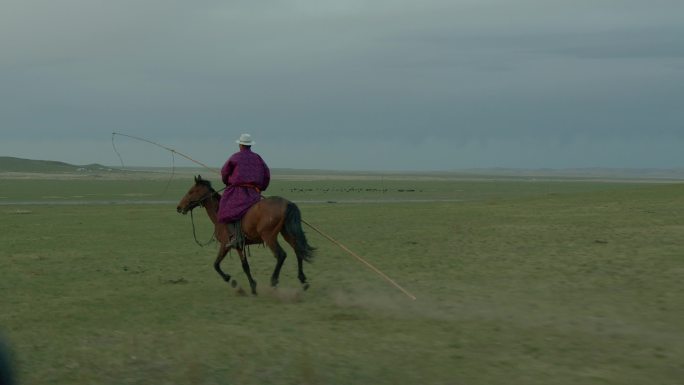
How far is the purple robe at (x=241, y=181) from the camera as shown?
13.4m

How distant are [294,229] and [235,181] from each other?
113cm

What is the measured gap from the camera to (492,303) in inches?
477

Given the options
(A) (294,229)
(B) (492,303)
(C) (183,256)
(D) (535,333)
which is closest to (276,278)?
(A) (294,229)

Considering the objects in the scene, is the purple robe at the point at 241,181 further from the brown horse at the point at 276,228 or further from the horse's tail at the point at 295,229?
the horse's tail at the point at 295,229

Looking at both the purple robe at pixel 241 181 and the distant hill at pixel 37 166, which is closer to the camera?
the purple robe at pixel 241 181

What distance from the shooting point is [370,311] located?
1183cm

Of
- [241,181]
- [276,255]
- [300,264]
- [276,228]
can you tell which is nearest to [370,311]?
[300,264]

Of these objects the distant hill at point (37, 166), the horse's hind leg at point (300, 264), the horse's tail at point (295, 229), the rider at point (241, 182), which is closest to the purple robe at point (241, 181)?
the rider at point (241, 182)

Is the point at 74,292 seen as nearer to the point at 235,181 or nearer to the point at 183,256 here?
the point at 235,181

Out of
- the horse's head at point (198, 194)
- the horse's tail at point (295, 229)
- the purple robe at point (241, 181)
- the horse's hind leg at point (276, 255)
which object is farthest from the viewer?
the horse's head at point (198, 194)

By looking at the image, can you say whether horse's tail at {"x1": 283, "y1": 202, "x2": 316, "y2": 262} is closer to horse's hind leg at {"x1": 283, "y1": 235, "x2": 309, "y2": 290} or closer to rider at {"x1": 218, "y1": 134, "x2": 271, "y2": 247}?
horse's hind leg at {"x1": 283, "y1": 235, "x2": 309, "y2": 290}

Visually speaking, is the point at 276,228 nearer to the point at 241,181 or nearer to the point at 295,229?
the point at 295,229

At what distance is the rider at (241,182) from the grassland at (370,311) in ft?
3.70

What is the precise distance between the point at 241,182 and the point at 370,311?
288cm
